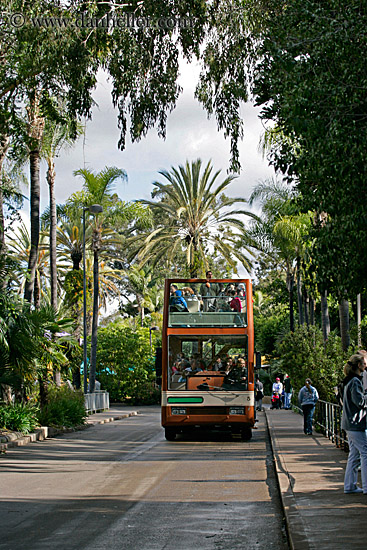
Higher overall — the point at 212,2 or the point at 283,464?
the point at 212,2

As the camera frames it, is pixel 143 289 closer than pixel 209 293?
No

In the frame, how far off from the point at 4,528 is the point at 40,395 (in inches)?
653

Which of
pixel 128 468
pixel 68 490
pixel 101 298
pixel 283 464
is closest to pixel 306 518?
pixel 68 490

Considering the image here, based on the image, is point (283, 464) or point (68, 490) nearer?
point (68, 490)

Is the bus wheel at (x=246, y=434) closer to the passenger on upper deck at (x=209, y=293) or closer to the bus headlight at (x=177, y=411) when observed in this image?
the bus headlight at (x=177, y=411)

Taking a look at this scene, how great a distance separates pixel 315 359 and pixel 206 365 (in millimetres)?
9163

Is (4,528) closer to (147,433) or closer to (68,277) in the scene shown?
(147,433)

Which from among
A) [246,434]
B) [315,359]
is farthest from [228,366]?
[315,359]

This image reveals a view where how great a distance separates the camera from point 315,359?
1107 inches

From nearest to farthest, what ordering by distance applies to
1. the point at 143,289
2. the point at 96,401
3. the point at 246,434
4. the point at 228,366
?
the point at 228,366
the point at 246,434
the point at 96,401
the point at 143,289

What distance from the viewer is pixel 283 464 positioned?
13.7 m

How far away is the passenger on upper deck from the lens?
812 inches

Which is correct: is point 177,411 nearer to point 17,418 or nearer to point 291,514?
point 17,418

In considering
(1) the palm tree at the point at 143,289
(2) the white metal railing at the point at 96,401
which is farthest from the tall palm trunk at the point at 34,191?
(1) the palm tree at the point at 143,289
